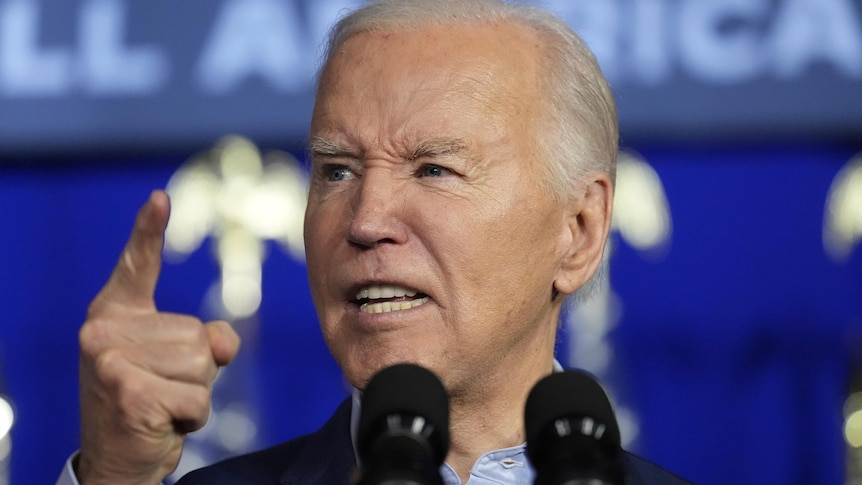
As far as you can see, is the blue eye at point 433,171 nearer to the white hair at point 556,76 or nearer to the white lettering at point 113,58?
the white hair at point 556,76

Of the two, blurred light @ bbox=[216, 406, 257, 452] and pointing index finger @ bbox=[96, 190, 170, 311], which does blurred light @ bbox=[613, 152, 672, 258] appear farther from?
pointing index finger @ bbox=[96, 190, 170, 311]

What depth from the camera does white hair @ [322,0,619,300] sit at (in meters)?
2.15

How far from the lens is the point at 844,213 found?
13.6ft

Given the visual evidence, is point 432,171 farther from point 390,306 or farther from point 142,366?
point 142,366

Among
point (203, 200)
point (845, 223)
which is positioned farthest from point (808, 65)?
point (203, 200)

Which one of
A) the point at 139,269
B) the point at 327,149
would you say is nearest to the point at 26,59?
the point at 327,149

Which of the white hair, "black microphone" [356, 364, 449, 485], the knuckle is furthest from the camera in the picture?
the white hair

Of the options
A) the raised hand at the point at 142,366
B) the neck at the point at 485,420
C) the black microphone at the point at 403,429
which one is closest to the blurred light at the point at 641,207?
the neck at the point at 485,420

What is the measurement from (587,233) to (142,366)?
3.03 feet

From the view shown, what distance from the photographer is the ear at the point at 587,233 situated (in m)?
2.20

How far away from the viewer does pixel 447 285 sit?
6.45 feet

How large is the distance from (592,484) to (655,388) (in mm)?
2969

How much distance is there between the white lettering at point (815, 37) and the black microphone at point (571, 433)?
293 centimetres

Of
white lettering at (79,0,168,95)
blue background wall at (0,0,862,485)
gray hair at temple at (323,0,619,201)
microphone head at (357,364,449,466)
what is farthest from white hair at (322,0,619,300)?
white lettering at (79,0,168,95)
